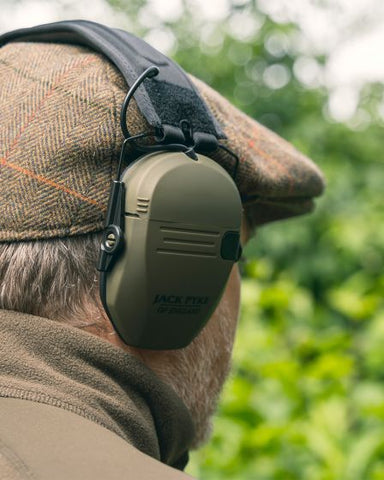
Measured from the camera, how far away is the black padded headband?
1.18 metres

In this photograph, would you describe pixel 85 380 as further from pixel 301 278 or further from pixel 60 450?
pixel 301 278

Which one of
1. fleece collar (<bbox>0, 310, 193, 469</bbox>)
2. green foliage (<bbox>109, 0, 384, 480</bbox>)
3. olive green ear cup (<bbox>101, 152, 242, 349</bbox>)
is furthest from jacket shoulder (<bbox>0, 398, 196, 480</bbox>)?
green foliage (<bbox>109, 0, 384, 480</bbox>)

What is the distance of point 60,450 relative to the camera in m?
0.93

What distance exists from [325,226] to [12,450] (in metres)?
4.73

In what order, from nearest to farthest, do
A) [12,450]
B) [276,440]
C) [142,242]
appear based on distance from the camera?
[12,450] → [142,242] → [276,440]

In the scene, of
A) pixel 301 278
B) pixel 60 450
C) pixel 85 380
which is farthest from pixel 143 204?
pixel 301 278

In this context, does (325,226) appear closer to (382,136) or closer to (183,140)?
(382,136)

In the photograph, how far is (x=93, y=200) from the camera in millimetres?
1155

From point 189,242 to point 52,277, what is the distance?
208 mm

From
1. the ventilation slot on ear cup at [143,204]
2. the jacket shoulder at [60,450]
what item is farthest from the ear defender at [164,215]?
the jacket shoulder at [60,450]

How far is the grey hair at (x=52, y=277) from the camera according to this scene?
1.16m

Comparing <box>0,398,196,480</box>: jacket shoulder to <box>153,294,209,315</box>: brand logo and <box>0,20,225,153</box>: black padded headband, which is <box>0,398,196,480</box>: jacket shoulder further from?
<box>0,20,225,153</box>: black padded headband

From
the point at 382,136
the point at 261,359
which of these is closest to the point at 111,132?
the point at 261,359

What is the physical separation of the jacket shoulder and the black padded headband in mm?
435
